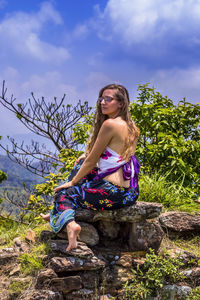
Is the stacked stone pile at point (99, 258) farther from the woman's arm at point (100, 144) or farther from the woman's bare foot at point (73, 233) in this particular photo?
the woman's arm at point (100, 144)

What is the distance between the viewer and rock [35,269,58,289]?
3.69 meters

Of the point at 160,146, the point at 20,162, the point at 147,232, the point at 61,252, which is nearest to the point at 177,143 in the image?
the point at 160,146

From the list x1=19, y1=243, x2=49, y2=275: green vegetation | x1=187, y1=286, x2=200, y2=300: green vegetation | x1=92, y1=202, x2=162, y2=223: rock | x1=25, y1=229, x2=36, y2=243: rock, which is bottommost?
x1=187, y1=286, x2=200, y2=300: green vegetation

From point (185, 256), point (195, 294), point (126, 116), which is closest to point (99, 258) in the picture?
point (185, 256)

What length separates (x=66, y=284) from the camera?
3.71m

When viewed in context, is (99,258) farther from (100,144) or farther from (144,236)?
(100,144)

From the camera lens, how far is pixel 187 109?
691 centimetres

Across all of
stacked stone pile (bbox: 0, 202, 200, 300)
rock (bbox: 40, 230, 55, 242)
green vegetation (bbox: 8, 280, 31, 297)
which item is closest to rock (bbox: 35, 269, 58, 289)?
stacked stone pile (bbox: 0, 202, 200, 300)

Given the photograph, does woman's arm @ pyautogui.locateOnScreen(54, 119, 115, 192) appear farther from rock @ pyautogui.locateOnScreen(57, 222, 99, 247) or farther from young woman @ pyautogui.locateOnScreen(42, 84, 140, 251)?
rock @ pyautogui.locateOnScreen(57, 222, 99, 247)

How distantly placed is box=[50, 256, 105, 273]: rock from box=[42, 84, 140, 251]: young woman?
1.36ft

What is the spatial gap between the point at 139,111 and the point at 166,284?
437cm

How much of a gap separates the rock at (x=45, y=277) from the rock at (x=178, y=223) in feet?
6.85

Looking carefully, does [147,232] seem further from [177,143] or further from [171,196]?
[177,143]

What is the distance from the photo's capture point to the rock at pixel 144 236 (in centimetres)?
421
